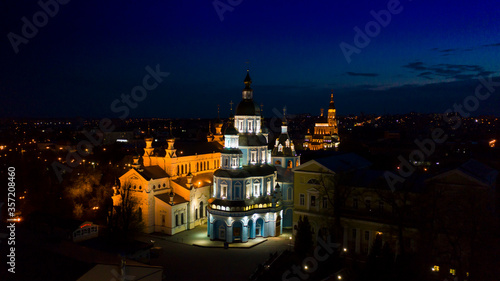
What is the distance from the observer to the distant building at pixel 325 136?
77938 millimetres

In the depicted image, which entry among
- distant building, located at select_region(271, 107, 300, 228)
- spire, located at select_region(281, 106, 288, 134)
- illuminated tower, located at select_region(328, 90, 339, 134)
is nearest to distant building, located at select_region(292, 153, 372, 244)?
distant building, located at select_region(271, 107, 300, 228)

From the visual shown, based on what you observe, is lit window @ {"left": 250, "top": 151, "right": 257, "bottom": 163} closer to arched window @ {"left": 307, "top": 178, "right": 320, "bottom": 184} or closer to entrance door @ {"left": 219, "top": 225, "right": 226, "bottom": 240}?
arched window @ {"left": 307, "top": 178, "right": 320, "bottom": 184}

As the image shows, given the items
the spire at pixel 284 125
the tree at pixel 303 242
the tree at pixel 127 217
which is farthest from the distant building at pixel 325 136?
the tree at pixel 303 242

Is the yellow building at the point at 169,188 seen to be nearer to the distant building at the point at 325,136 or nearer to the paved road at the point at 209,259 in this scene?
the paved road at the point at 209,259

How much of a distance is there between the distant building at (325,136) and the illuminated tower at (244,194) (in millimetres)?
42576

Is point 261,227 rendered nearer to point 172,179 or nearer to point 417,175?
point 172,179

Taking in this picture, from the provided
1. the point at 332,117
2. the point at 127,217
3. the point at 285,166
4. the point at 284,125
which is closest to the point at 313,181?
the point at 285,166

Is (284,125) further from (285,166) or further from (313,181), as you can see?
(313,181)

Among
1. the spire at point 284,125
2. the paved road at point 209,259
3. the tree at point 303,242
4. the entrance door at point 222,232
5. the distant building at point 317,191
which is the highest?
the spire at point 284,125

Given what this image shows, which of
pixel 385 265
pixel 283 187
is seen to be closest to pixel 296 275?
pixel 385 265

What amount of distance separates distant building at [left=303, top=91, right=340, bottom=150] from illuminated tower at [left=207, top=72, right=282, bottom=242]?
42576 mm

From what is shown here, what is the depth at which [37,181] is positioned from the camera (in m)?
44.5

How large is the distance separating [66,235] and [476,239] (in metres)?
26.1

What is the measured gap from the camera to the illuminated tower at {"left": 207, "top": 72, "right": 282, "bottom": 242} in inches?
1278
